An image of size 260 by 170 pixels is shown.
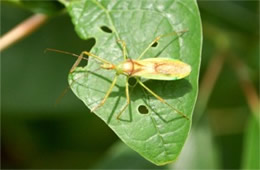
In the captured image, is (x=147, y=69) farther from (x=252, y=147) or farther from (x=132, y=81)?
(x=252, y=147)

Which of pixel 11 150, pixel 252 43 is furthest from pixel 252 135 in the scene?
pixel 11 150

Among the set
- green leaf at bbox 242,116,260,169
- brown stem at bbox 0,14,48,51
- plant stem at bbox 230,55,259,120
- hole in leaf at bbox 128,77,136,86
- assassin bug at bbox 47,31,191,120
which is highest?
brown stem at bbox 0,14,48,51

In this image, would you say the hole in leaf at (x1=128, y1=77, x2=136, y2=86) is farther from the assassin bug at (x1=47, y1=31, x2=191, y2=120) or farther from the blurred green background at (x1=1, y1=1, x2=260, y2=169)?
the blurred green background at (x1=1, y1=1, x2=260, y2=169)

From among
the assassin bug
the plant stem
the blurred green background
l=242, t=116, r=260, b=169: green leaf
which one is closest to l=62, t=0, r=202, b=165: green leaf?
the assassin bug

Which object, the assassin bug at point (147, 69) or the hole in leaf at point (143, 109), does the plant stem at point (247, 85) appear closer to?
the assassin bug at point (147, 69)

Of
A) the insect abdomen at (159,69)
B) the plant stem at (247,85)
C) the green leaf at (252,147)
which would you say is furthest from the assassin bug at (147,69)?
the plant stem at (247,85)

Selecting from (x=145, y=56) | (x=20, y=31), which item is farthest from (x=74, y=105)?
(x=145, y=56)

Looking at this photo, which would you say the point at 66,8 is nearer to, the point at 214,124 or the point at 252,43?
the point at 252,43
